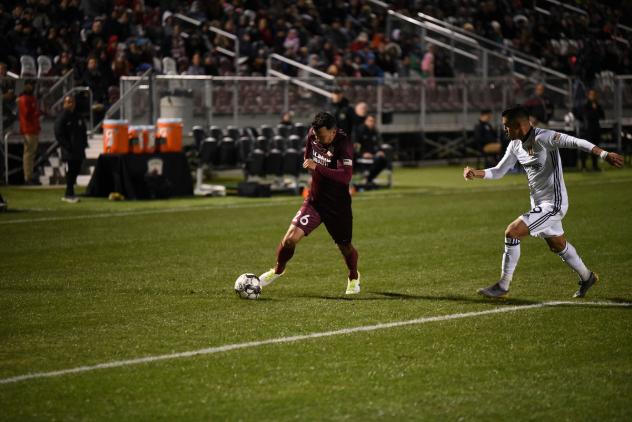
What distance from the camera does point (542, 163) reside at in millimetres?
10797

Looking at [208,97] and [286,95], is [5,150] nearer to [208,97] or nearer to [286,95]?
[208,97]

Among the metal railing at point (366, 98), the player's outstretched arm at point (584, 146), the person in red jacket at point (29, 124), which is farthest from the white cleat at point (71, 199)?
the player's outstretched arm at point (584, 146)

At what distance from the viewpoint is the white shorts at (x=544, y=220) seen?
10742 mm

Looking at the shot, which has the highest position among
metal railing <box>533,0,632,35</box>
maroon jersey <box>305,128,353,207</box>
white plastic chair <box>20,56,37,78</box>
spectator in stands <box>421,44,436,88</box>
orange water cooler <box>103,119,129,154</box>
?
metal railing <box>533,0,632,35</box>

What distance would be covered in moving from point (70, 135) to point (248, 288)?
1281cm

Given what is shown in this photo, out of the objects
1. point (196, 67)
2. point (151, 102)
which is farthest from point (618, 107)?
point (151, 102)

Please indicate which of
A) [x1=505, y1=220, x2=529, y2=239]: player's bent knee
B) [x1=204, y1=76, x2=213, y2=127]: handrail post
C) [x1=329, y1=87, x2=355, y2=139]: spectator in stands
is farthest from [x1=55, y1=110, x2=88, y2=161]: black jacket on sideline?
[x1=505, y1=220, x2=529, y2=239]: player's bent knee

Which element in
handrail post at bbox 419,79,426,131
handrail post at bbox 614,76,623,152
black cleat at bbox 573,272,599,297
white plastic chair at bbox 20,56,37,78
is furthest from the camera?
handrail post at bbox 614,76,623,152

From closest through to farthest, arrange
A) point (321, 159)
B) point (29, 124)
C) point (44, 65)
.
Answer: point (321, 159) < point (29, 124) < point (44, 65)

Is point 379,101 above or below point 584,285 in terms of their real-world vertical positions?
above

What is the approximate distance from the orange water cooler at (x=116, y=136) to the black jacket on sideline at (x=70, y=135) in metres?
0.53

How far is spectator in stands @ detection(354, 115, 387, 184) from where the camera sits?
992 inches

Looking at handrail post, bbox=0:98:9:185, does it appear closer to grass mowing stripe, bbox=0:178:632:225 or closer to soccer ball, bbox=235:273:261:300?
grass mowing stripe, bbox=0:178:632:225

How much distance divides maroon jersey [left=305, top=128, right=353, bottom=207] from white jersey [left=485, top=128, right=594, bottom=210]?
1.38 meters
